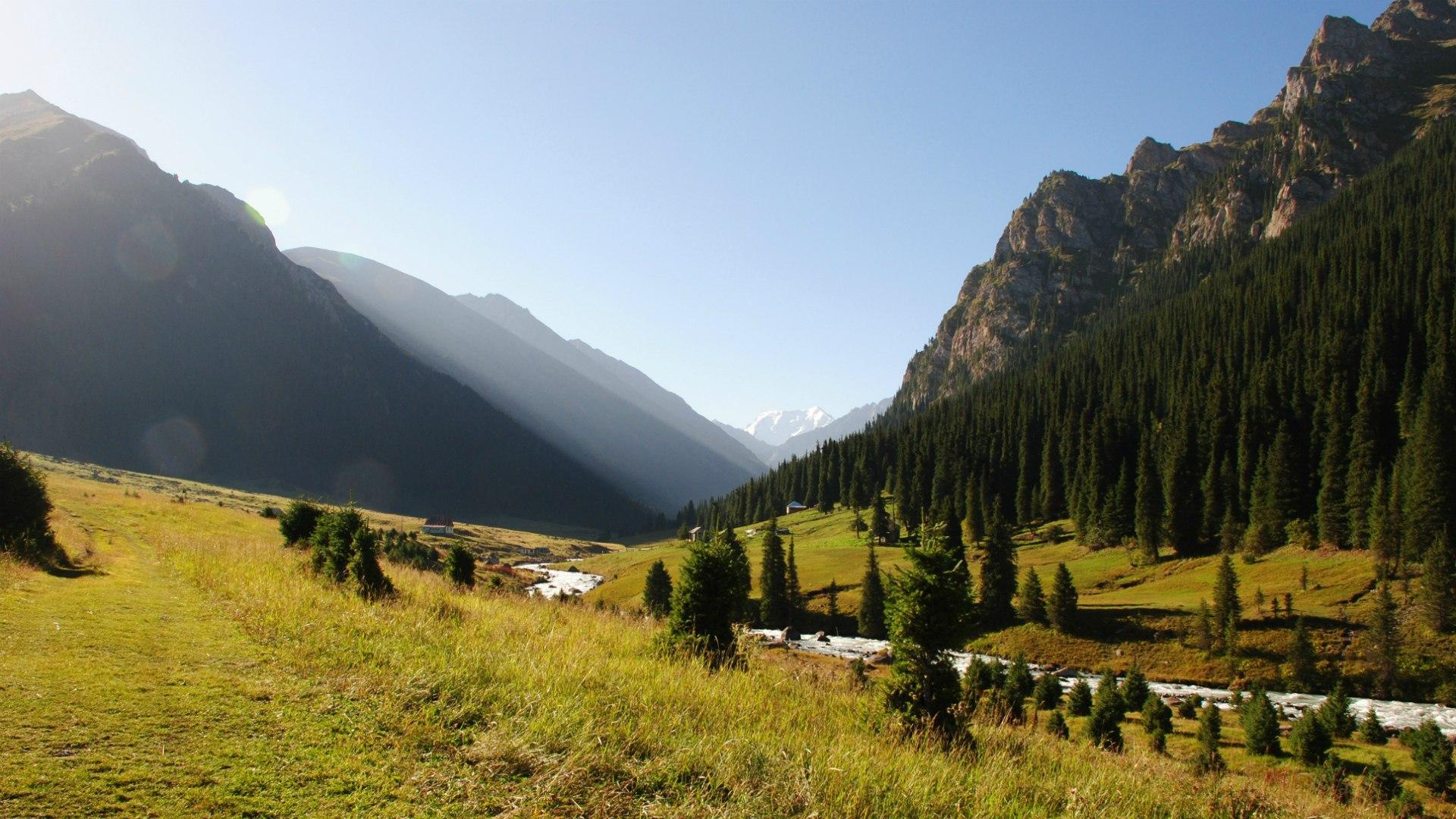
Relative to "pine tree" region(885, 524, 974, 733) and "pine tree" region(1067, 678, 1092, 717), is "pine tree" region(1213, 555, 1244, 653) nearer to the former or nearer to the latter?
"pine tree" region(1067, 678, 1092, 717)

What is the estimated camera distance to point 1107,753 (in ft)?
30.4

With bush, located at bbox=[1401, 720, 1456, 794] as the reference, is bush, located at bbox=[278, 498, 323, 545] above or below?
above

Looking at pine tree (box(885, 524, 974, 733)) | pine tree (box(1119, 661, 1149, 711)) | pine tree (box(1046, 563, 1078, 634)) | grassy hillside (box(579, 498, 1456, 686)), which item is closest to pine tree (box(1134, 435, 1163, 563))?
grassy hillside (box(579, 498, 1456, 686))

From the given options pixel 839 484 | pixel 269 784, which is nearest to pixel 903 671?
pixel 269 784

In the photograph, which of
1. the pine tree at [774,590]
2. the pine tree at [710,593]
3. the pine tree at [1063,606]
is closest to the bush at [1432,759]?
the pine tree at [1063,606]

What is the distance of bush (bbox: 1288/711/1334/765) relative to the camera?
3584 cm

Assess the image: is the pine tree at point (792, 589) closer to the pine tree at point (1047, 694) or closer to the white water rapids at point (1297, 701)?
the white water rapids at point (1297, 701)

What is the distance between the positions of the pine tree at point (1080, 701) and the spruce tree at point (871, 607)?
28998 millimetres

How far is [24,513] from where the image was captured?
73.3ft

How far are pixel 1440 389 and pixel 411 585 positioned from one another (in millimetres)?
106235

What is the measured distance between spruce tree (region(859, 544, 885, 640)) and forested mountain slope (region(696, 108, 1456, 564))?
22.8 meters

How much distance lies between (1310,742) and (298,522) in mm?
56323

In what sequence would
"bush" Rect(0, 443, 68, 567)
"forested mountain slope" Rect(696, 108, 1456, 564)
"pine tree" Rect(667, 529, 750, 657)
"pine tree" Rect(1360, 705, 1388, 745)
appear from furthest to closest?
"forested mountain slope" Rect(696, 108, 1456, 564) → "pine tree" Rect(1360, 705, 1388, 745) → "bush" Rect(0, 443, 68, 567) → "pine tree" Rect(667, 529, 750, 657)

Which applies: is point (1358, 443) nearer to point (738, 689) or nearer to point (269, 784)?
point (738, 689)
